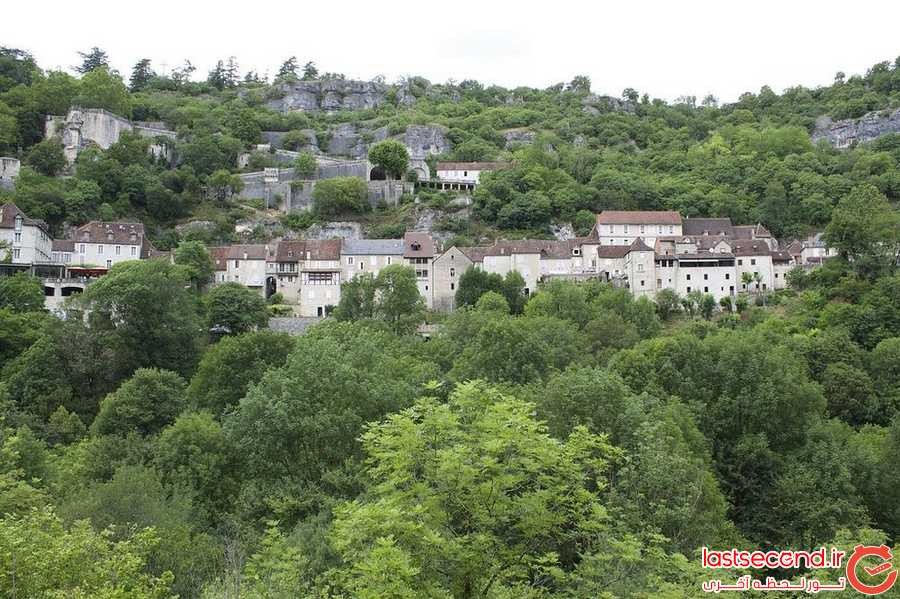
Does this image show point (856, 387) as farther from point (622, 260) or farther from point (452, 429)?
point (452, 429)

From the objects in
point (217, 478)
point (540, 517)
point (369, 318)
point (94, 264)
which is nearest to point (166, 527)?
point (217, 478)

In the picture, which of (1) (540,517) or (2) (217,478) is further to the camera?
(2) (217,478)

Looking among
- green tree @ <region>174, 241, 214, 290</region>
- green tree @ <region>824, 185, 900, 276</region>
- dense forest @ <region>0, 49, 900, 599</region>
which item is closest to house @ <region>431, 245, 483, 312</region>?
dense forest @ <region>0, 49, 900, 599</region>

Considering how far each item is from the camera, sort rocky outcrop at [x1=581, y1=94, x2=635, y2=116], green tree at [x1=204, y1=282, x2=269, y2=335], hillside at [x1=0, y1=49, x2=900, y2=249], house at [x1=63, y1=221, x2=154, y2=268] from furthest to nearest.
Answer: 1. rocky outcrop at [x1=581, y1=94, x2=635, y2=116]
2. hillside at [x1=0, y1=49, x2=900, y2=249]
3. house at [x1=63, y1=221, x2=154, y2=268]
4. green tree at [x1=204, y1=282, x2=269, y2=335]

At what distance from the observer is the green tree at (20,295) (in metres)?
56.2

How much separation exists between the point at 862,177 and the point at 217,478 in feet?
275

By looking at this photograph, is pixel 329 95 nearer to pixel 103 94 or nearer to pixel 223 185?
pixel 103 94

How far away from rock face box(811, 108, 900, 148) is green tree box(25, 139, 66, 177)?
98378 millimetres

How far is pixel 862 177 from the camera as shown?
90.3m

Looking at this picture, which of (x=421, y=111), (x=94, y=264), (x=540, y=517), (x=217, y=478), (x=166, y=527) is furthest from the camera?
(x=421, y=111)

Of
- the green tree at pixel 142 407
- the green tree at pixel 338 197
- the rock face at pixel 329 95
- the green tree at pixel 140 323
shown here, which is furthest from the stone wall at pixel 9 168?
the rock face at pixel 329 95

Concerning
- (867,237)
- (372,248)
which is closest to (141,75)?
(372,248)

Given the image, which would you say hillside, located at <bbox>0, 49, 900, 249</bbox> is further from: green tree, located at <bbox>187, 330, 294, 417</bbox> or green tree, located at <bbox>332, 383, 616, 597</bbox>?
green tree, located at <bbox>332, 383, 616, 597</bbox>

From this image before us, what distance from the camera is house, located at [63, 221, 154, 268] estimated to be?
2621 inches
